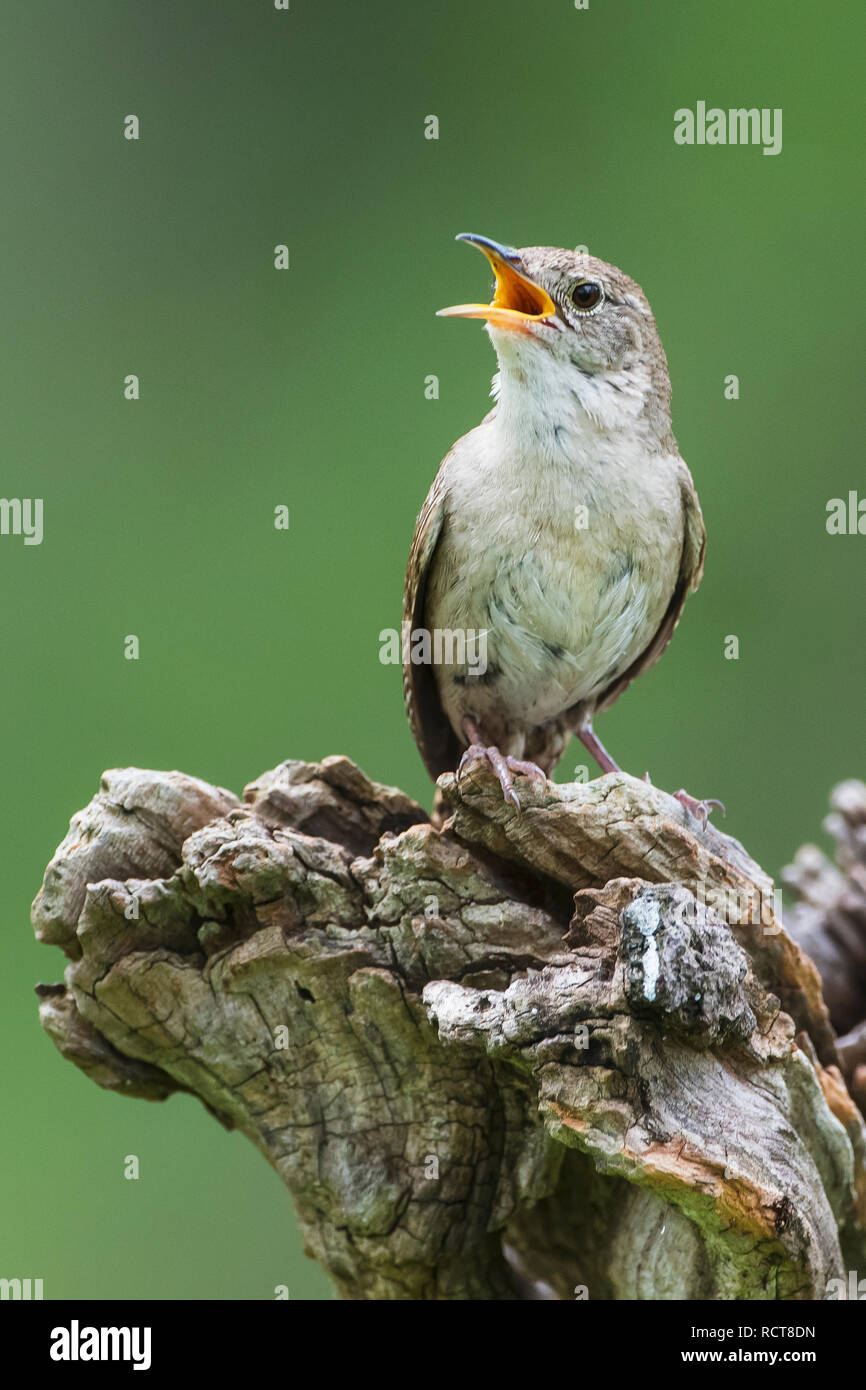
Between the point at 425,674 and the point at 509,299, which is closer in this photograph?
the point at 509,299

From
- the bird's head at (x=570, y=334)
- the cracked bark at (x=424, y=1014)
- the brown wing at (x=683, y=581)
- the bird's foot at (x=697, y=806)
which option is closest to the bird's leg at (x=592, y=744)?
the brown wing at (x=683, y=581)

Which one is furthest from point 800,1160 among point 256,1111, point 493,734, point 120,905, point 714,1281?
point 493,734

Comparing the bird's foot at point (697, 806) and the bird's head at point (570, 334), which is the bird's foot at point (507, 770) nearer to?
the bird's foot at point (697, 806)

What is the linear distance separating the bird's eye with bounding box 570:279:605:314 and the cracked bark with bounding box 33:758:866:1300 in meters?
1.31

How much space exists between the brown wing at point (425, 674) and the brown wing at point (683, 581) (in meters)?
0.43

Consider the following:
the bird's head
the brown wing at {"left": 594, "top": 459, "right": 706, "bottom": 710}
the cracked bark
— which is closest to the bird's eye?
the bird's head

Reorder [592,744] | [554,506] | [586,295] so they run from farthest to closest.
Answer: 1. [592,744]
2. [586,295]
3. [554,506]

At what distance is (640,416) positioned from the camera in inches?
139

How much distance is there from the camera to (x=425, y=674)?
373 cm

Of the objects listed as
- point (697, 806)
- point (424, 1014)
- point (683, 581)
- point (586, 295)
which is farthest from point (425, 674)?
point (424, 1014)

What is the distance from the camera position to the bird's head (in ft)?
11.2

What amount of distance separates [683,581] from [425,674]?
71 cm

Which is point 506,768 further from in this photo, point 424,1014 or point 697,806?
point 697,806

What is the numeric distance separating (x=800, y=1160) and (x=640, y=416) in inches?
69.4
